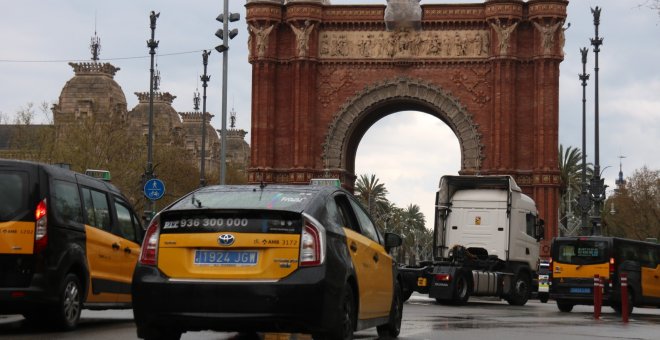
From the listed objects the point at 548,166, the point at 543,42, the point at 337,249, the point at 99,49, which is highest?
the point at 99,49

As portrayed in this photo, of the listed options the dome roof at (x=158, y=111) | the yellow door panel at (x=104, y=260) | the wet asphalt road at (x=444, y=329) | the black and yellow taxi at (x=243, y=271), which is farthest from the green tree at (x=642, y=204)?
the black and yellow taxi at (x=243, y=271)

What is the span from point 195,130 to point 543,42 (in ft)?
254

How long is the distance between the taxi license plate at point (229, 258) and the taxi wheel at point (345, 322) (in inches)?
38.0

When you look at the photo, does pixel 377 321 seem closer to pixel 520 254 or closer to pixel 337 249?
pixel 337 249

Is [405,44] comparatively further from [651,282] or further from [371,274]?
[371,274]

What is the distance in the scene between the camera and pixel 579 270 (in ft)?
85.3

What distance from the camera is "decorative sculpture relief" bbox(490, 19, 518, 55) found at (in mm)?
51844

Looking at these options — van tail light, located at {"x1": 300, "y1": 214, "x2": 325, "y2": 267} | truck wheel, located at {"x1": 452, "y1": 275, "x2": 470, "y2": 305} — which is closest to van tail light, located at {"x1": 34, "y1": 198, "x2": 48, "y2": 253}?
van tail light, located at {"x1": 300, "y1": 214, "x2": 325, "y2": 267}

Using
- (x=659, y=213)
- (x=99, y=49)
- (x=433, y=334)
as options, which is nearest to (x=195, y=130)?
(x=99, y=49)

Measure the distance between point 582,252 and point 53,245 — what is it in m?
16.1

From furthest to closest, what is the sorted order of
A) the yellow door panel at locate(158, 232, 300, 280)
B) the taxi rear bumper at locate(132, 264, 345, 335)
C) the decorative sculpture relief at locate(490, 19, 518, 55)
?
the decorative sculpture relief at locate(490, 19, 518, 55) < the yellow door panel at locate(158, 232, 300, 280) < the taxi rear bumper at locate(132, 264, 345, 335)

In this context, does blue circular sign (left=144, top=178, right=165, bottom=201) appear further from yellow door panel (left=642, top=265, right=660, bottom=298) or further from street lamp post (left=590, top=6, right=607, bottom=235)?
A: street lamp post (left=590, top=6, right=607, bottom=235)

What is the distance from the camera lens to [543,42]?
51562mm

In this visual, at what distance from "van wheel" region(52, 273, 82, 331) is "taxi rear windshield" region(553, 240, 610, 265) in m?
15.1
